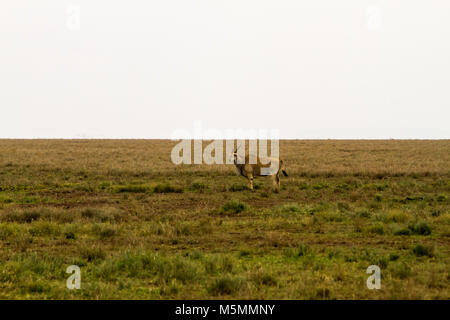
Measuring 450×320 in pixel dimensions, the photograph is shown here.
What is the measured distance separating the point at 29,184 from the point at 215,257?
1787 centimetres

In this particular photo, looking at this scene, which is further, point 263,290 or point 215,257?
point 215,257

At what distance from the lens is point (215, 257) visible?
9.02 m

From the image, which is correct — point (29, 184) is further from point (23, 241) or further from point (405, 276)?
point (405, 276)

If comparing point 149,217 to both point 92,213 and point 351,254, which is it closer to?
point 92,213

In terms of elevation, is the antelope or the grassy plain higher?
the antelope

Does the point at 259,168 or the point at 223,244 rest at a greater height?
the point at 259,168

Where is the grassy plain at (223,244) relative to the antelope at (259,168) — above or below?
below

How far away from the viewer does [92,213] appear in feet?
47.6

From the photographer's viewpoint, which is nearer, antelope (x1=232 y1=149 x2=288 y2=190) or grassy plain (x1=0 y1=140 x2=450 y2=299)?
grassy plain (x1=0 y1=140 x2=450 y2=299)

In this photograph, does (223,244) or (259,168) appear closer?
(223,244)

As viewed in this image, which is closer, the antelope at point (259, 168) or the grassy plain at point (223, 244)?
the grassy plain at point (223, 244)
